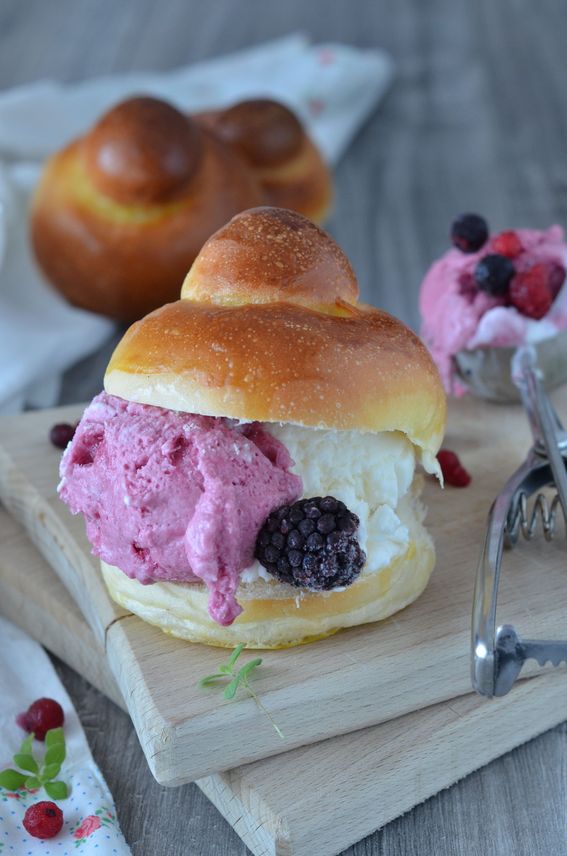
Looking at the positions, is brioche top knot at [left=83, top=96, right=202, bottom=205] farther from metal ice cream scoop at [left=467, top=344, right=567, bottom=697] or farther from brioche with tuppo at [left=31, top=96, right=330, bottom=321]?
metal ice cream scoop at [left=467, top=344, right=567, bottom=697]

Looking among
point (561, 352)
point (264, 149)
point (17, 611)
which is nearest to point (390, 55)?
point (264, 149)

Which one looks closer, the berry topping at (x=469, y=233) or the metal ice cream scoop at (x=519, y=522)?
the metal ice cream scoop at (x=519, y=522)

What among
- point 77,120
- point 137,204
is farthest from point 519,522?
point 77,120

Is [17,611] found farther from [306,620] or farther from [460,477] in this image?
[460,477]

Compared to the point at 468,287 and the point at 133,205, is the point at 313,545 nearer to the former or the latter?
the point at 468,287

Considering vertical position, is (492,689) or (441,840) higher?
(492,689)

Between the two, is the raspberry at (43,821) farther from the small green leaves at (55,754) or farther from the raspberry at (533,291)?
the raspberry at (533,291)

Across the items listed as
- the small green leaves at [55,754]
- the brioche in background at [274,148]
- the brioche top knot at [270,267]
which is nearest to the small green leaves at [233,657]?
the small green leaves at [55,754]
